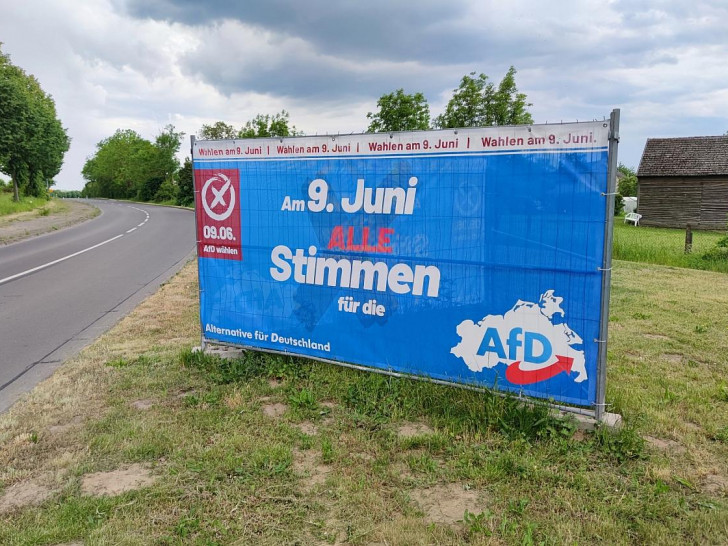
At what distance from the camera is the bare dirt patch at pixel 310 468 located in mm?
3445

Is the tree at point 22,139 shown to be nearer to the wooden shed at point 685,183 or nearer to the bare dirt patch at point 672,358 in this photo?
the bare dirt patch at point 672,358

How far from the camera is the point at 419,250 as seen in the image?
4520 mm

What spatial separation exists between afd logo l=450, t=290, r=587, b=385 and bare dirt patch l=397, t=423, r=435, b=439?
63cm

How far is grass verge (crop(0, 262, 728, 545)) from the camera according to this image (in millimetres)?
2977

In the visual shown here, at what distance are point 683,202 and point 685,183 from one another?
1.23m

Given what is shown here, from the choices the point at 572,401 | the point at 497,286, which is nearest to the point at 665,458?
the point at 572,401

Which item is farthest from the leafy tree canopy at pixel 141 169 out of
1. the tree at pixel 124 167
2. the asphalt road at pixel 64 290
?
the asphalt road at pixel 64 290

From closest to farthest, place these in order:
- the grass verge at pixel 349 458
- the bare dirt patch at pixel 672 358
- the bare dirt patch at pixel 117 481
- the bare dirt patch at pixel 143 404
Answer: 1. the grass verge at pixel 349 458
2. the bare dirt patch at pixel 117 481
3. the bare dirt patch at pixel 143 404
4. the bare dirt patch at pixel 672 358

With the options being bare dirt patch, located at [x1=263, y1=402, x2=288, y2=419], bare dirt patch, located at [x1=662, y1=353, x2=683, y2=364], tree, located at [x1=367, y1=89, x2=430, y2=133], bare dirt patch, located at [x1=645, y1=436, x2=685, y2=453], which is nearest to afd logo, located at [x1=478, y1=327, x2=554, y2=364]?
bare dirt patch, located at [x1=645, y1=436, x2=685, y2=453]

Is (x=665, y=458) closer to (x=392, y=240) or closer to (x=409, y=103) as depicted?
(x=392, y=240)

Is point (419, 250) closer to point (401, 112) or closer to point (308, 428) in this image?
point (308, 428)

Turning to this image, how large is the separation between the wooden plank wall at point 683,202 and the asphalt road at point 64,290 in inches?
1212

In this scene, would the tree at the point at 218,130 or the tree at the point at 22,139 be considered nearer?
the tree at the point at 22,139

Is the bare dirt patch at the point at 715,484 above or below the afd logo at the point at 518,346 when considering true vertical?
below
